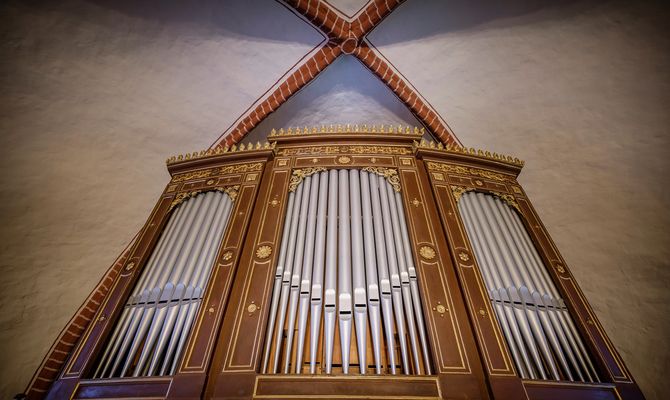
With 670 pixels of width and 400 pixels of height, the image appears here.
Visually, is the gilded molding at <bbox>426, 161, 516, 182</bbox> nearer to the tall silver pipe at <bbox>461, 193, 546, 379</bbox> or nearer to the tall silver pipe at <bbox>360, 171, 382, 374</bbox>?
the tall silver pipe at <bbox>461, 193, 546, 379</bbox>

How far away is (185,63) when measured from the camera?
5566 mm

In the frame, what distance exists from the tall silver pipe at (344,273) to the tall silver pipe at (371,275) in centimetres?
16

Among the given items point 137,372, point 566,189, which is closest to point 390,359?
point 137,372

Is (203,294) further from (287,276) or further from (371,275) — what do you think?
(371,275)

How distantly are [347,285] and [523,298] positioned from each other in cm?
153

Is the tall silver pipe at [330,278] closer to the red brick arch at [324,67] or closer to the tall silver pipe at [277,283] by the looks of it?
the tall silver pipe at [277,283]

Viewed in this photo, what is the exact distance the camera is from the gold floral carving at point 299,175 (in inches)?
162

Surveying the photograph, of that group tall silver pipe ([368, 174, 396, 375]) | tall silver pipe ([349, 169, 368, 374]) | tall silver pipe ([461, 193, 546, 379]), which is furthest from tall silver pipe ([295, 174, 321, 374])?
tall silver pipe ([461, 193, 546, 379])

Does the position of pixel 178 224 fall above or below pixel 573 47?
below

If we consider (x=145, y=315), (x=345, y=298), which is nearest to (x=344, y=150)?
(x=345, y=298)

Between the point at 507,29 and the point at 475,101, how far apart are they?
1.11 metres

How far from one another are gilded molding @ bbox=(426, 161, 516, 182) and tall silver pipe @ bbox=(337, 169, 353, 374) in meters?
1.06

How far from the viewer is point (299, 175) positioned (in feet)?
13.9

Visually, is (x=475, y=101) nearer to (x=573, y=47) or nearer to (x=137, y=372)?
(x=573, y=47)
